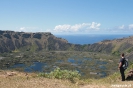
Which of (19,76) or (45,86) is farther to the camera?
(19,76)

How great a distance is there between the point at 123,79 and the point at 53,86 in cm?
943

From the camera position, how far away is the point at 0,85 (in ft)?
71.7

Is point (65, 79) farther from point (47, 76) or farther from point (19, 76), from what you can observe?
point (19, 76)

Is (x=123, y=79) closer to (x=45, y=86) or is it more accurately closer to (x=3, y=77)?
(x=45, y=86)

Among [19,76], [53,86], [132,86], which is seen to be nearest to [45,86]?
[53,86]

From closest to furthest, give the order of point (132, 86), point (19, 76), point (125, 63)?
1. point (132, 86)
2. point (125, 63)
3. point (19, 76)

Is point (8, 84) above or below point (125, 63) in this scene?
below

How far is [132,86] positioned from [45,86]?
9.72 meters

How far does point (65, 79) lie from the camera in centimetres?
Result: 2512

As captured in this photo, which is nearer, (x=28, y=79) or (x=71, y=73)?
(x=28, y=79)

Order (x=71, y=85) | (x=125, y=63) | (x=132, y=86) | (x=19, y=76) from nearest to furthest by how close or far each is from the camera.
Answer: (x=132, y=86)
(x=71, y=85)
(x=125, y=63)
(x=19, y=76)

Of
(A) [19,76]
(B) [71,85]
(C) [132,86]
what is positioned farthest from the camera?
(A) [19,76]

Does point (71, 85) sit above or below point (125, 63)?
below

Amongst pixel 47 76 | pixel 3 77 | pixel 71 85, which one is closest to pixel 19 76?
pixel 3 77
